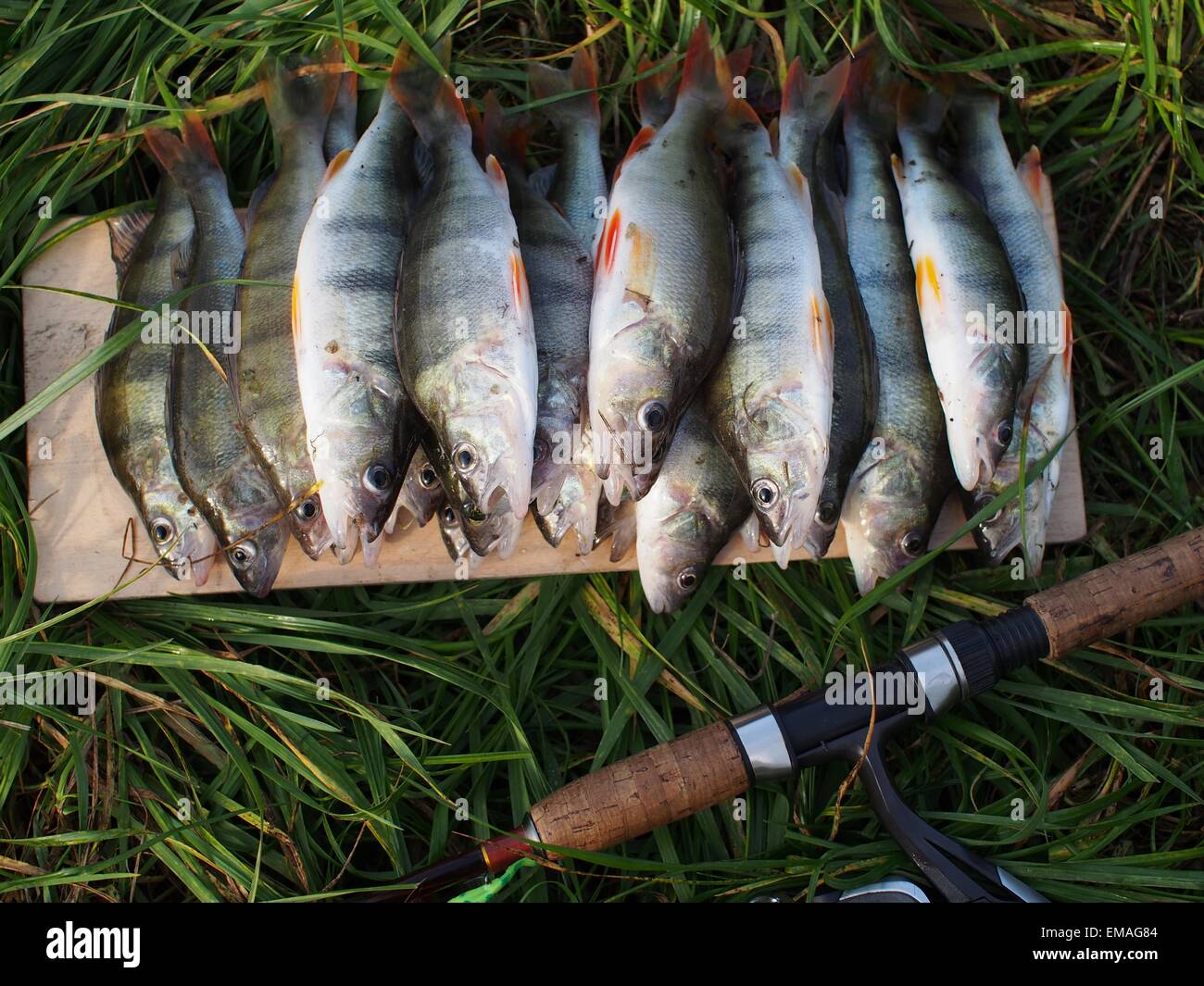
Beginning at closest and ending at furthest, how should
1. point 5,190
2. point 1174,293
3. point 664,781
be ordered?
point 664,781 < point 5,190 < point 1174,293

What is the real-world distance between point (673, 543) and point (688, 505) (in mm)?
150

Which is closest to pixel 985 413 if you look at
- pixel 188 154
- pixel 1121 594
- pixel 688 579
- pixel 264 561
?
pixel 1121 594

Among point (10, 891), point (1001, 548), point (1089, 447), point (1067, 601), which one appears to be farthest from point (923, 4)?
point (10, 891)

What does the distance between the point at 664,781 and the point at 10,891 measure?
251 cm

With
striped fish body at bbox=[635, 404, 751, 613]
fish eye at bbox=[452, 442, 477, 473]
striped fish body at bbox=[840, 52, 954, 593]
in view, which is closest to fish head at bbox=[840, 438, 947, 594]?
striped fish body at bbox=[840, 52, 954, 593]

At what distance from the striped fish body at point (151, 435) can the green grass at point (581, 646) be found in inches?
11.3

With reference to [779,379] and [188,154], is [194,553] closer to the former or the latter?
[188,154]

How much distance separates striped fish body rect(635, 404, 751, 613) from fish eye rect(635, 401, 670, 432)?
244mm

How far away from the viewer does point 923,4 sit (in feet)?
12.8

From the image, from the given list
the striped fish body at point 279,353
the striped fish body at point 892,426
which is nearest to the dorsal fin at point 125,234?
the striped fish body at point 279,353

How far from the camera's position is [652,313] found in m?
3.03

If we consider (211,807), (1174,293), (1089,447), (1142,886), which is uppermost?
(1174,293)

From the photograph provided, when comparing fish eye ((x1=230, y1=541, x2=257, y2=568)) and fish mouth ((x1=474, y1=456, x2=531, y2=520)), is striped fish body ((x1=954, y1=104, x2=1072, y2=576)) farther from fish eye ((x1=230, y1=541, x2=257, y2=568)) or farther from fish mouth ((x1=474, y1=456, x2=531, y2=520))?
fish eye ((x1=230, y1=541, x2=257, y2=568))

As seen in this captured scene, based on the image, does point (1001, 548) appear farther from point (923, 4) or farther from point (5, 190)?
point (5, 190)
